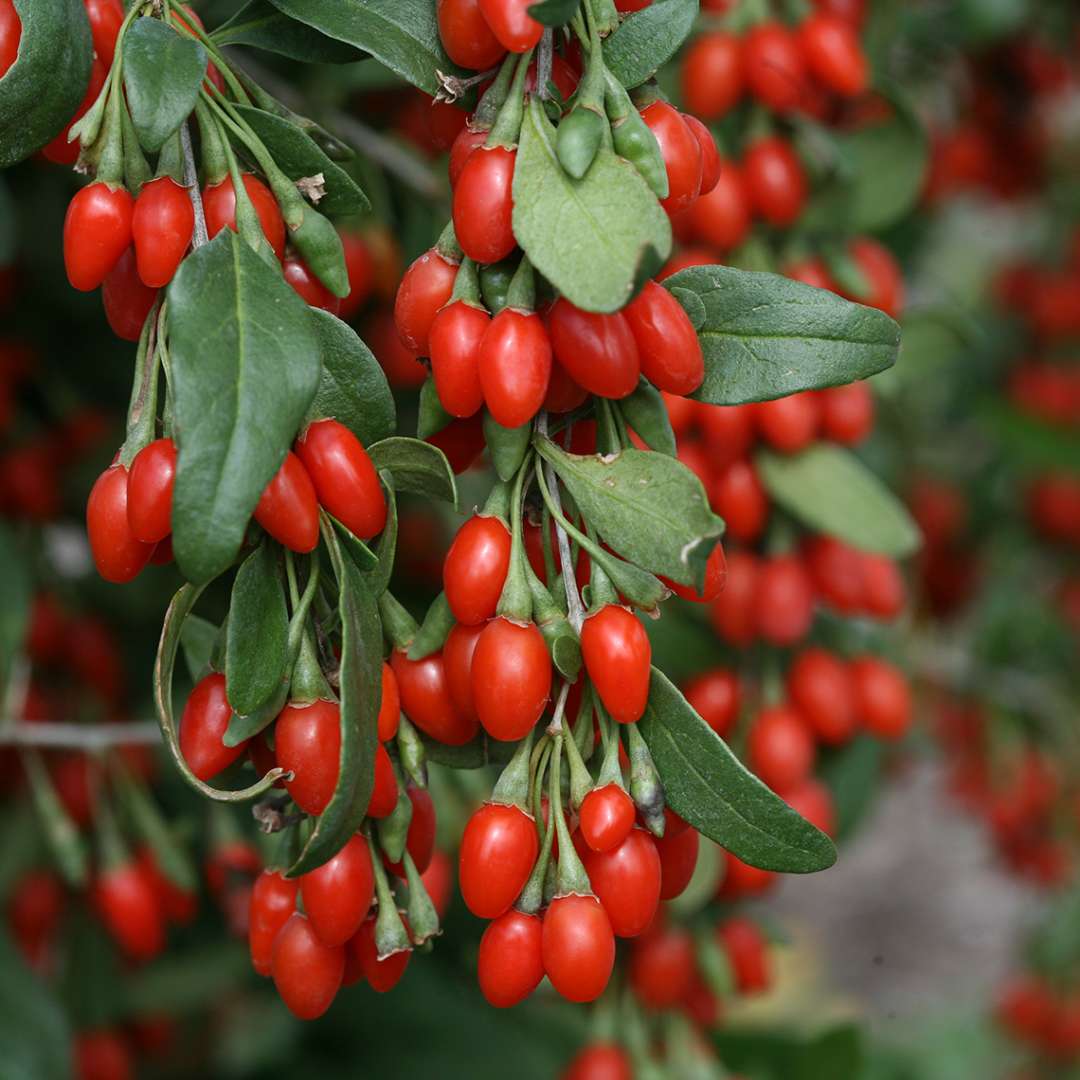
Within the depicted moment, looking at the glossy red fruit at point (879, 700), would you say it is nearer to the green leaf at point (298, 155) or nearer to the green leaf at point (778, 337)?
the green leaf at point (778, 337)

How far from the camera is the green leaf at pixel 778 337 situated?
0.77 m

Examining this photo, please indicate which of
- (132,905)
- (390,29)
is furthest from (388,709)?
(132,905)

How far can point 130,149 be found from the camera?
0.74 meters

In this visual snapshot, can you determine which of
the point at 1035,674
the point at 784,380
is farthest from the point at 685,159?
the point at 1035,674

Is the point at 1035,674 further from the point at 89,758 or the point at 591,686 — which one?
the point at 591,686

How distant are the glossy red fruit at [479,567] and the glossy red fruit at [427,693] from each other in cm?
4

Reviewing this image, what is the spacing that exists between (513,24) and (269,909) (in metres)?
0.51

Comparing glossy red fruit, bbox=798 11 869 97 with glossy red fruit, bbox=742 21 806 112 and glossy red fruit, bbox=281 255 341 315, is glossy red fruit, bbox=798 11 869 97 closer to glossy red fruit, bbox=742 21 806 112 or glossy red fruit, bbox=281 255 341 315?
glossy red fruit, bbox=742 21 806 112

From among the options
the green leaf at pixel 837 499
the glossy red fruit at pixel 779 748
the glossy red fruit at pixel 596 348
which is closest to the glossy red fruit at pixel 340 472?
the glossy red fruit at pixel 596 348

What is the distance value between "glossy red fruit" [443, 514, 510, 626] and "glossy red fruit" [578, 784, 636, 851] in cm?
11

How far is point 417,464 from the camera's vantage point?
0.75 m

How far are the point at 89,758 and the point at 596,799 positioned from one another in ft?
3.89

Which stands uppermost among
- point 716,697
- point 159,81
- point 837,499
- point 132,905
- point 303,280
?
point 159,81

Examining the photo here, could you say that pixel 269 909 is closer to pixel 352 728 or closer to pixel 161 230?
pixel 352 728
